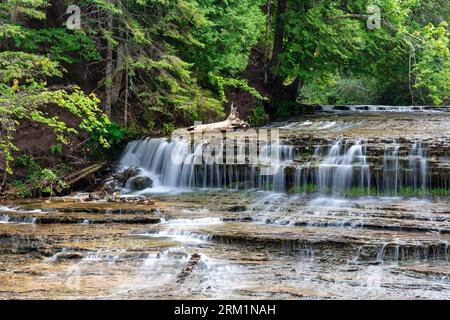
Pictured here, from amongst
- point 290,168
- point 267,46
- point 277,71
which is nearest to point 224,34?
point 277,71

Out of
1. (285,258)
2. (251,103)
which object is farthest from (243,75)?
(285,258)

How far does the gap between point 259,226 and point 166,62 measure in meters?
7.94

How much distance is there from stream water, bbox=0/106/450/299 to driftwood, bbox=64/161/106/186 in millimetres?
948

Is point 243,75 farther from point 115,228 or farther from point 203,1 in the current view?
point 115,228

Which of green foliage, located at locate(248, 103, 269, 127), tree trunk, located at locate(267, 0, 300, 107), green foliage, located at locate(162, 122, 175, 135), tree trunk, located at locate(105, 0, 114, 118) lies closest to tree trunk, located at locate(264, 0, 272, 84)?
tree trunk, located at locate(267, 0, 300, 107)

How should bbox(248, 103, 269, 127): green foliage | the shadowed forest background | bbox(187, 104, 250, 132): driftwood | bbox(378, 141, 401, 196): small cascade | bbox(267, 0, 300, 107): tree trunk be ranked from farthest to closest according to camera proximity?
1. bbox(267, 0, 300, 107): tree trunk
2. bbox(248, 103, 269, 127): green foliage
3. bbox(187, 104, 250, 132): driftwood
4. the shadowed forest background
5. bbox(378, 141, 401, 196): small cascade

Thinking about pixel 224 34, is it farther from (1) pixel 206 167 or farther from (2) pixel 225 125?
(1) pixel 206 167

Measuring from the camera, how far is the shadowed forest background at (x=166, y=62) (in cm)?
1531

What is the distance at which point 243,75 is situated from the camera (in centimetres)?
2450

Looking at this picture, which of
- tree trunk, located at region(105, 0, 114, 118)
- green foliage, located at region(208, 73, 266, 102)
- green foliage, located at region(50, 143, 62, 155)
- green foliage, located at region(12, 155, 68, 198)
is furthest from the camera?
green foliage, located at region(208, 73, 266, 102)

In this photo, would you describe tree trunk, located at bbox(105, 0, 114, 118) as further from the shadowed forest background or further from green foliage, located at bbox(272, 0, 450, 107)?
green foliage, located at bbox(272, 0, 450, 107)

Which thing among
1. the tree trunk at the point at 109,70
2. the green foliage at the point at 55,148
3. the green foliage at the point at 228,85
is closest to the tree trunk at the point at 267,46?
the green foliage at the point at 228,85

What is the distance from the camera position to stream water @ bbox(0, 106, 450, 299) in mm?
7922

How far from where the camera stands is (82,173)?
15867mm
